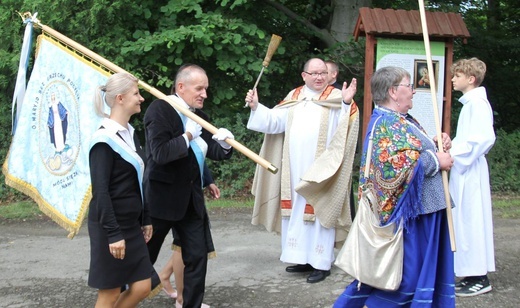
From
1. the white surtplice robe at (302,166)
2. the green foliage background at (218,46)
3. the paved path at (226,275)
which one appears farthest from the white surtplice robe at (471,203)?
the green foliage background at (218,46)

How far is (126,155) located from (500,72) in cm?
999

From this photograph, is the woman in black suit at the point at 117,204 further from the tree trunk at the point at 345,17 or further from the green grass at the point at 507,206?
the tree trunk at the point at 345,17

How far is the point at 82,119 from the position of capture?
4.74 metres

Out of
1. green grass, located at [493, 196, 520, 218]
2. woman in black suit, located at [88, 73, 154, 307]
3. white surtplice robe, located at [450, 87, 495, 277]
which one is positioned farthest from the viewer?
green grass, located at [493, 196, 520, 218]

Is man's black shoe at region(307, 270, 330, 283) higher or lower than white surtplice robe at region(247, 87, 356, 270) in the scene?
lower

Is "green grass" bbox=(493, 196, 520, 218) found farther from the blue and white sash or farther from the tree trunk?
the blue and white sash

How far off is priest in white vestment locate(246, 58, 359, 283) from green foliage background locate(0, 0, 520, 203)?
12.3 ft

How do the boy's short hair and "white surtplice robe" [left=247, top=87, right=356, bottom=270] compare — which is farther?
"white surtplice robe" [left=247, top=87, right=356, bottom=270]

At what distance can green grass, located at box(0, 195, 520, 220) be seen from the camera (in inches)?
333

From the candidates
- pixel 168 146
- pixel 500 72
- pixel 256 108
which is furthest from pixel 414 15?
pixel 500 72

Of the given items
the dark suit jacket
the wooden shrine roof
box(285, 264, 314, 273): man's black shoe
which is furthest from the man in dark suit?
the wooden shrine roof

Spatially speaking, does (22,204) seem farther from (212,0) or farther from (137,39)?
(212,0)

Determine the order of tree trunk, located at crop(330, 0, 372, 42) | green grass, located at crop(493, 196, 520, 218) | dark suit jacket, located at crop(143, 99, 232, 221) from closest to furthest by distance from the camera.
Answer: dark suit jacket, located at crop(143, 99, 232, 221)
green grass, located at crop(493, 196, 520, 218)
tree trunk, located at crop(330, 0, 372, 42)

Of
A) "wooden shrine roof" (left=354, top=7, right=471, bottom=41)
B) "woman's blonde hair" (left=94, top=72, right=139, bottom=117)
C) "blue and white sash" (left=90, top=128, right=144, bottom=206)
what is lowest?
"blue and white sash" (left=90, top=128, right=144, bottom=206)
